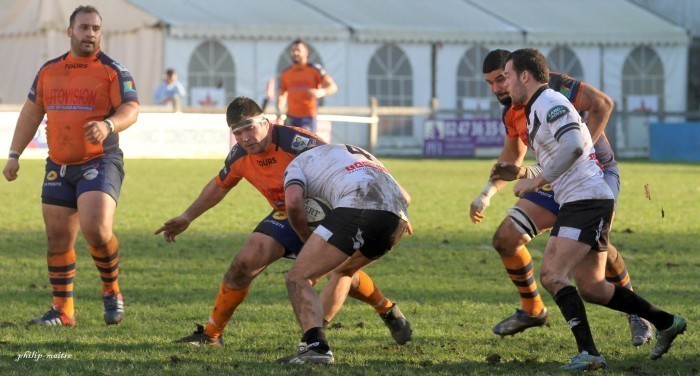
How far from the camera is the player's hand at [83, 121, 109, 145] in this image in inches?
335

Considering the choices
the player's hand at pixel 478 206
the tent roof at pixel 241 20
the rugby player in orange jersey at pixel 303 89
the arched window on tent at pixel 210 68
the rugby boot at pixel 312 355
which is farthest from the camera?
the arched window on tent at pixel 210 68

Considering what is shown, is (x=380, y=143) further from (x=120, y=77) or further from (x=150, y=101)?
(x=120, y=77)

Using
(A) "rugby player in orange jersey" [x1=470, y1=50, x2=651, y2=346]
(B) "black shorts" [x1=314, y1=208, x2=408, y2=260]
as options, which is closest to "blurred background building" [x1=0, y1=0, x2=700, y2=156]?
(A) "rugby player in orange jersey" [x1=470, y1=50, x2=651, y2=346]

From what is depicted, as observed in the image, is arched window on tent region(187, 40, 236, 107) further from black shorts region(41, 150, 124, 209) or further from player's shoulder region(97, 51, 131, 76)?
black shorts region(41, 150, 124, 209)

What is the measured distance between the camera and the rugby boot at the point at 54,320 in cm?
888

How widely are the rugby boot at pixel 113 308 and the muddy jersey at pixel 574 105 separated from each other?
9.21ft

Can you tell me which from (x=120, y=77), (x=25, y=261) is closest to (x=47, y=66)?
(x=120, y=77)

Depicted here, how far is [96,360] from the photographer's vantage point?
752 cm

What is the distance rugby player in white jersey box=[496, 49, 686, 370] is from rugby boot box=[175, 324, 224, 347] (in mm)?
2044

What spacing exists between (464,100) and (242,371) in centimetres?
3215

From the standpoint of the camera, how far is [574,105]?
8.46 metres

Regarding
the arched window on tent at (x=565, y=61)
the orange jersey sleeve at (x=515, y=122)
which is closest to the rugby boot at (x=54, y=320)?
the orange jersey sleeve at (x=515, y=122)

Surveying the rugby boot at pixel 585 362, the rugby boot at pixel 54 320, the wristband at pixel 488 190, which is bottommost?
the rugby boot at pixel 54 320

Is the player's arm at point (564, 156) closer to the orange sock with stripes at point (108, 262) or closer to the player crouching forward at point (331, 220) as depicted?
the player crouching forward at point (331, 220)
